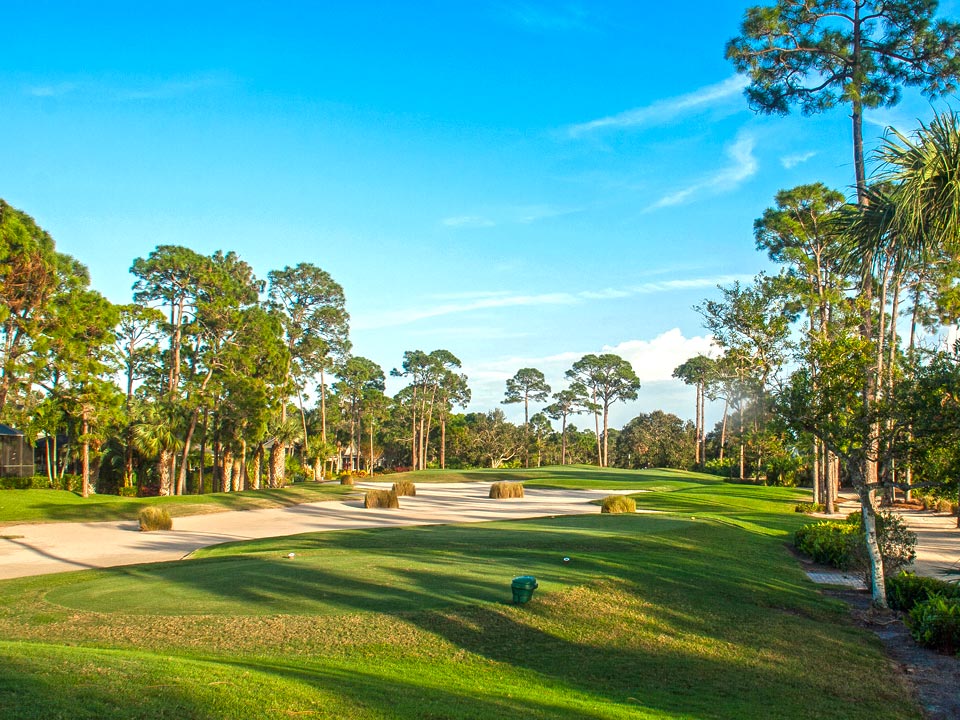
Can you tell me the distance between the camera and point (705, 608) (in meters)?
12.3

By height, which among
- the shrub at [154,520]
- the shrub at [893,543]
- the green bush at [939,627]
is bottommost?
the shrub at [154,520]

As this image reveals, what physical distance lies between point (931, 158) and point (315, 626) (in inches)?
421

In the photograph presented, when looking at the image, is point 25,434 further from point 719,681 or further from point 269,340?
point 719,681

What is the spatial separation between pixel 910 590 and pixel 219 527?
74.2 feet

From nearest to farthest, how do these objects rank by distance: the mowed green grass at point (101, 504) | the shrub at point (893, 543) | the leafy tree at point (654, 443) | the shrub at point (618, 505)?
the shrub at point (893, 543), the shrub at point (618, 505), the mowed green grass at point (101, 504), the leafy tree at point (654, 443)

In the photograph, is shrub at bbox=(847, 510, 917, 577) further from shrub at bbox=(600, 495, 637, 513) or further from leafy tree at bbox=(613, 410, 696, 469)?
leafy tree at bbox=(613, 410, 696, 469)

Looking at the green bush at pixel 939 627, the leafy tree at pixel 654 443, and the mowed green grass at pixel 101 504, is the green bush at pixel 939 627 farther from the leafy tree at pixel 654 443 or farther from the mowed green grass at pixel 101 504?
the leafy tree at pixel 654 443

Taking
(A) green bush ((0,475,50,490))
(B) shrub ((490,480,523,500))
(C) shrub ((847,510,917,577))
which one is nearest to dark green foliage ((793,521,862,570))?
(C) shrub ((847,510,917,577))

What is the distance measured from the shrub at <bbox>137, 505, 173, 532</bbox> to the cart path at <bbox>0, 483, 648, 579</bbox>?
0.36 m

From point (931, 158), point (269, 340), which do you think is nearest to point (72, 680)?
point (931, 158)

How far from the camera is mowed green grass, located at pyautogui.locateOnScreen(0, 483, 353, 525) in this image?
1176 inches

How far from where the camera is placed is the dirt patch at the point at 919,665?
8578 millimetres

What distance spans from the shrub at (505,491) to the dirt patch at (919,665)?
87.5 ft

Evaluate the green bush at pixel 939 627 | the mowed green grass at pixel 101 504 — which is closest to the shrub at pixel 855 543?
the green bush at pixel 939 627
